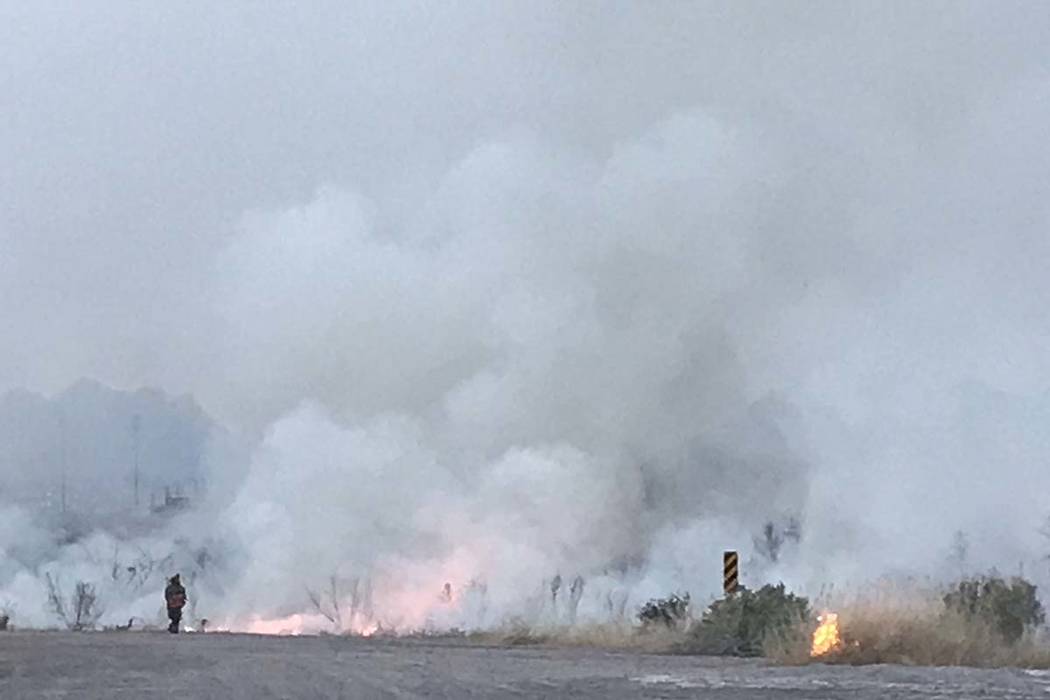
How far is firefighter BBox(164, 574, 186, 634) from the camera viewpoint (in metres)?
42.3

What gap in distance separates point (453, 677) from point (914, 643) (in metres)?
7.57

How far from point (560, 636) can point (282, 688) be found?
683 inches

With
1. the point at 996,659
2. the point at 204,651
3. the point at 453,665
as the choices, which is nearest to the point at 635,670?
the point at 453,665

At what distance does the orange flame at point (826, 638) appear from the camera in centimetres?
2236

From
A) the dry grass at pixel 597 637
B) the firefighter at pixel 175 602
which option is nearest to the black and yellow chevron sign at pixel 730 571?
the dry grass at pixel 597 637

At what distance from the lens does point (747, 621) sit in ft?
90.0

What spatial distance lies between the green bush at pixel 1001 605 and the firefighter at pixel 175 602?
23470 millimetres

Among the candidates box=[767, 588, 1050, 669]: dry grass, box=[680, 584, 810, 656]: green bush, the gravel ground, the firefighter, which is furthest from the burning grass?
the firefighter

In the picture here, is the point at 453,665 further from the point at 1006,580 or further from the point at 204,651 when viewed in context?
the point at 1006,580

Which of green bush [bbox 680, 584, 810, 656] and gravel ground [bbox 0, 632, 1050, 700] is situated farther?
green bush [bbox 680, 584, 810, 656]

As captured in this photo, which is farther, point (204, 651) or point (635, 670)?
point (204, 651)

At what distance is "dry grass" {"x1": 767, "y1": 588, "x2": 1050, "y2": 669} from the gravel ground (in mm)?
1048

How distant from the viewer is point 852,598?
2625 centimetres

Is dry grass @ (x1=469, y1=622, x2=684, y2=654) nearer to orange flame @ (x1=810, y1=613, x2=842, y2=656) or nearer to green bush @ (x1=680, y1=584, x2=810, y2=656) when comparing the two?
green bush @ (x1=680, y1=584, x2=810, y2=656)
